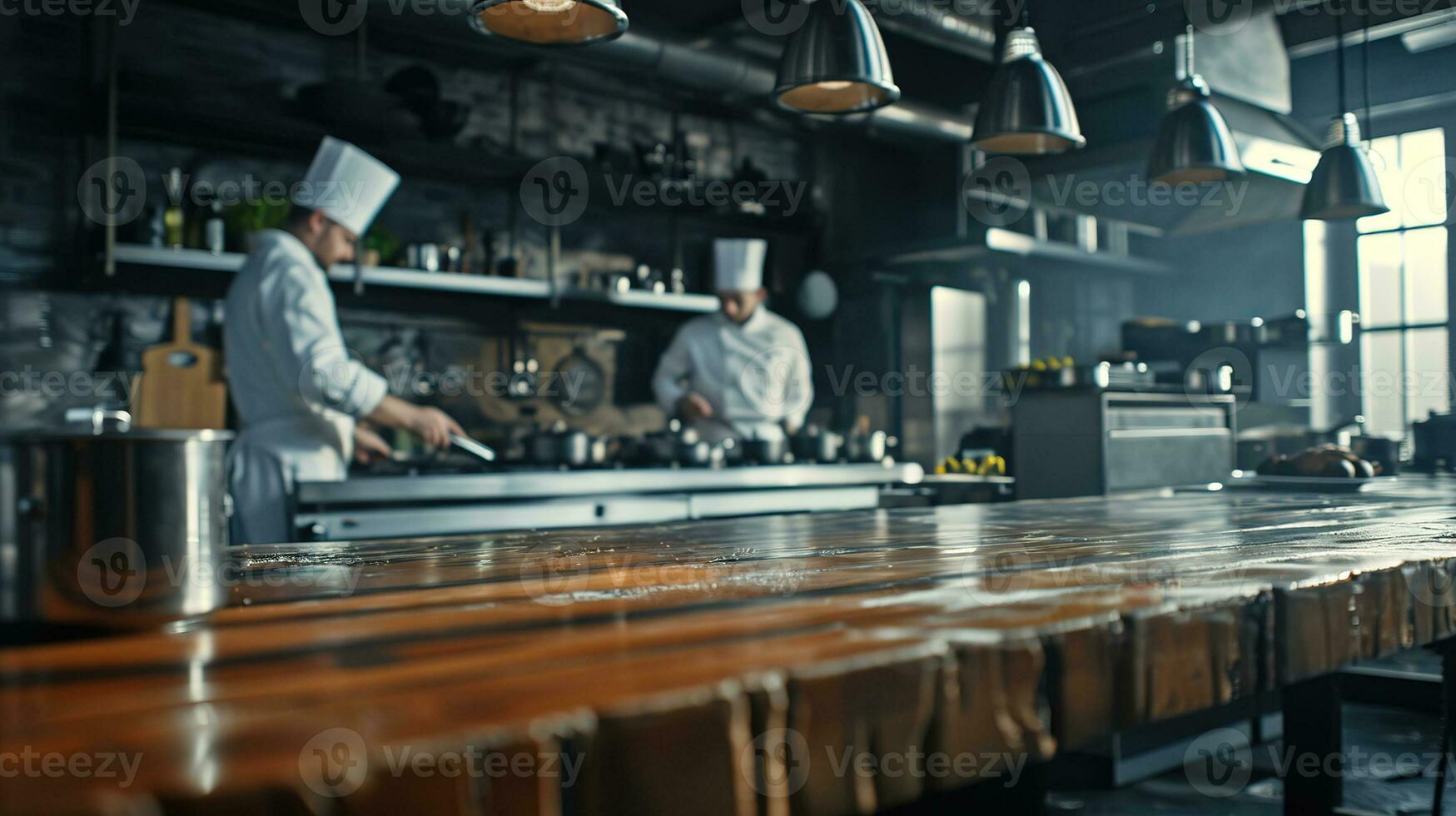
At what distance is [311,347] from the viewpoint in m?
3.07

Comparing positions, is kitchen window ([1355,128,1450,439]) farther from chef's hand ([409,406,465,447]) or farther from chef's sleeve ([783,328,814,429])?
chef's hand ([409,406,465,447])

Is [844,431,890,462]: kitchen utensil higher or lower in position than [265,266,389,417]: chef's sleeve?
lower

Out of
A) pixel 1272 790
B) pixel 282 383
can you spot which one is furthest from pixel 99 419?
pixel 1272 790

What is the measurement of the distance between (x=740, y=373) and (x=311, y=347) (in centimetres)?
224

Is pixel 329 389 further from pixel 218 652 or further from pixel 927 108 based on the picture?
pixel 927 108

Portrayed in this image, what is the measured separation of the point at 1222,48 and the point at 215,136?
12.7 ft

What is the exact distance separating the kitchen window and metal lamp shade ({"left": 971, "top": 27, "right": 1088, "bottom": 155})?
523 cm

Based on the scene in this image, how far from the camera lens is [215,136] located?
14.1 ft

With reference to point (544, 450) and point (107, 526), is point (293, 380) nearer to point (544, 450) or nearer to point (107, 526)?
point (544, 450)

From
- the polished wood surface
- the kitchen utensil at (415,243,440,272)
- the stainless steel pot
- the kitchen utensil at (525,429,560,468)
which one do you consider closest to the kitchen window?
the kitchen utensil at (525,429,560,468)

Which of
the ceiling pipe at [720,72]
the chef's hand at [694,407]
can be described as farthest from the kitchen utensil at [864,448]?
the ceiling pipe at [720,72]

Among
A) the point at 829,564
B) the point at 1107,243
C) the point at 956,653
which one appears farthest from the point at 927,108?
the point at 956,653

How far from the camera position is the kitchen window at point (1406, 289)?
6742 millimetres

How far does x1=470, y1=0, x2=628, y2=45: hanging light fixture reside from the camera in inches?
71.9
